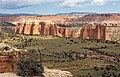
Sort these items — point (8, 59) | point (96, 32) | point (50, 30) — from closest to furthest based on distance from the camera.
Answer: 1. point (8, 59)
2. point (96, 32)
3. point (50, 30)

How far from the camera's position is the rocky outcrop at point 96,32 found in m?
179

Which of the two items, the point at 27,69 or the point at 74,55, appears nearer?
the point at 27,69

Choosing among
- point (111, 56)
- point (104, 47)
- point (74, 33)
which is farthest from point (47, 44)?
point (74, 33)

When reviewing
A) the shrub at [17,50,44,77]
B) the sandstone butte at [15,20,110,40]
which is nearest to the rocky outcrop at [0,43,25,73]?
the shrub at [17,50,44,77]

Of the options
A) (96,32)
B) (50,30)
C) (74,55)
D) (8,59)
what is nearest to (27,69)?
(8,59)

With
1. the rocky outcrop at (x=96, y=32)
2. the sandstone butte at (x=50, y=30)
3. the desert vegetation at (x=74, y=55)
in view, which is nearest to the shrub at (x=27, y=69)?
the desert vegetation at (x=74, y=55)

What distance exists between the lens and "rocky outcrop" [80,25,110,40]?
179000mm

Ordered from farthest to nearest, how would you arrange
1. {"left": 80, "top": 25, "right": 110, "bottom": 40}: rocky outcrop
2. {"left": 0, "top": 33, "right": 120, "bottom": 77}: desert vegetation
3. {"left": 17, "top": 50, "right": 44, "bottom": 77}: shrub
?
1. {"left": 80, "top": 25, "right": 110, "bottom": 40}: rocky outcrop
2. {"left": 0, "top": 33, "right": 120, "bottom": 77}: desert vegetation
3. {"left": 17, "top": 50, "right": 44, "bottom": 77}: shrub

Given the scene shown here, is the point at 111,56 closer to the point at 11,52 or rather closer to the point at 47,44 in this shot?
the point at 47,44

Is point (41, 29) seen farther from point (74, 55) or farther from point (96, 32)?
point (74, 55)

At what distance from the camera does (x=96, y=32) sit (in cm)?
18100

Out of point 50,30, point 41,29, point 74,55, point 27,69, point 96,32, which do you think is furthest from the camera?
point 50,30

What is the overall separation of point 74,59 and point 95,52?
17.8 meters

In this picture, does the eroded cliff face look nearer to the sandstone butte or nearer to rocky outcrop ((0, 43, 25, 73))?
the sandstone butte
